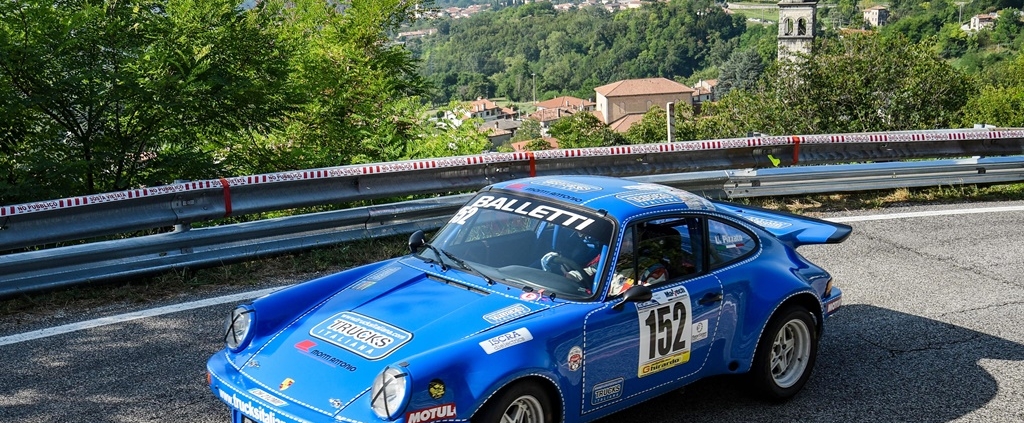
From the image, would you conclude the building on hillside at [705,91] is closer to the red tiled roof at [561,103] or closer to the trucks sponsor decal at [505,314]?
the red tiled roof at [561,103]

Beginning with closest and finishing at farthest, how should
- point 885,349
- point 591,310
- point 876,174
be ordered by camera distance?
point 591,310 < point 885,349 < point 876,174

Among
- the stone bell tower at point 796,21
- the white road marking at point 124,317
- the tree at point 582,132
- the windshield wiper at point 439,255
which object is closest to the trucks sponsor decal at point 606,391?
the windshield wiper at point 439,255

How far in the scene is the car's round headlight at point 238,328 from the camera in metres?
4.84

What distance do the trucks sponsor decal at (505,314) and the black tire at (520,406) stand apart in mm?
363

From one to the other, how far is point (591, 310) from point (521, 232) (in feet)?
2.51

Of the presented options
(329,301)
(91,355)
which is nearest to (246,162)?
(91,355)

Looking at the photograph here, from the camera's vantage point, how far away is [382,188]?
8.70 meters

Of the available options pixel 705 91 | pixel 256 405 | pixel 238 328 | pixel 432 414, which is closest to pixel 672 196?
pixel 432 414

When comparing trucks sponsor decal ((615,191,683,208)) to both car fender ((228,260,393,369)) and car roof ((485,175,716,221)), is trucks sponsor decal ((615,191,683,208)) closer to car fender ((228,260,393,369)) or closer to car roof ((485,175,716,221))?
car roof ((485,175,716,221))

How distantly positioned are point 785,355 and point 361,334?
2584mm

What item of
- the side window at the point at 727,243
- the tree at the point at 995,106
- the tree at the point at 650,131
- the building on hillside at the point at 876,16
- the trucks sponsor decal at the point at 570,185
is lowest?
the tree at the point at 650,131

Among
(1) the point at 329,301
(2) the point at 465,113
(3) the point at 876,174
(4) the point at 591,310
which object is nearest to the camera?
(4) the point at 591,310

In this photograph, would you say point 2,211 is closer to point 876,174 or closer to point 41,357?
point 41,357

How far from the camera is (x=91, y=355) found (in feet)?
19.8
